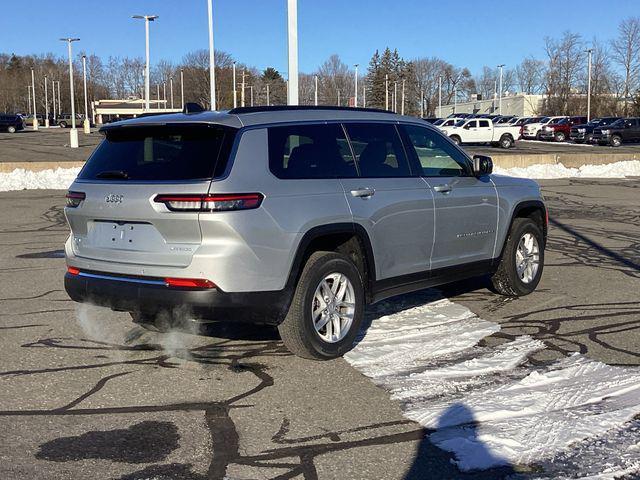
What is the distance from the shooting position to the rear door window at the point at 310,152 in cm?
524

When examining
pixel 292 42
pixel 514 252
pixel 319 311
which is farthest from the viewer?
pixel 292 42

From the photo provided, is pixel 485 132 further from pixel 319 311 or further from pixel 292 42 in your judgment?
pixel 319 311

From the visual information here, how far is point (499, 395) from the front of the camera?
15.5 feet

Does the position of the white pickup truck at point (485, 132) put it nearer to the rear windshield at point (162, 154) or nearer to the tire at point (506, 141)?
the tire at point (506, 141)

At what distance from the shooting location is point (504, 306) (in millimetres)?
7277

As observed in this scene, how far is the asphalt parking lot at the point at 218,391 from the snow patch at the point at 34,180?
1290 centimetres

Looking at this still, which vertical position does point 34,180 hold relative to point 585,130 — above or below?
below

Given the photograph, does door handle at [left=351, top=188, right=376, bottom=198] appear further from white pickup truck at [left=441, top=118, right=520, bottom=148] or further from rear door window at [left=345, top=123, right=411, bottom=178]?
white pickup truck at [left=441, top=118, right=520, bottom=148]

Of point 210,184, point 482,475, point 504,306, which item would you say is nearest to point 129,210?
point 210,184

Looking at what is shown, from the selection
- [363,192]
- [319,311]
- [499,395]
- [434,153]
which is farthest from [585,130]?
[499,395]

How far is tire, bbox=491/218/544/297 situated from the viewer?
24.6ft

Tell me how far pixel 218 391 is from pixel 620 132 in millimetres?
A: 51319

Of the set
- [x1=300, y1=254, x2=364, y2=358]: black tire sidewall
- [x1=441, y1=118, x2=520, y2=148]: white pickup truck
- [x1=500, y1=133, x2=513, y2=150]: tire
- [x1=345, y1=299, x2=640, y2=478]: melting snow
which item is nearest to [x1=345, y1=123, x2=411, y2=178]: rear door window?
[x1=300, y1=254, x2=364, y2=358]: black tire sidewall

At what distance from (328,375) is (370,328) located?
1275 millimetres
